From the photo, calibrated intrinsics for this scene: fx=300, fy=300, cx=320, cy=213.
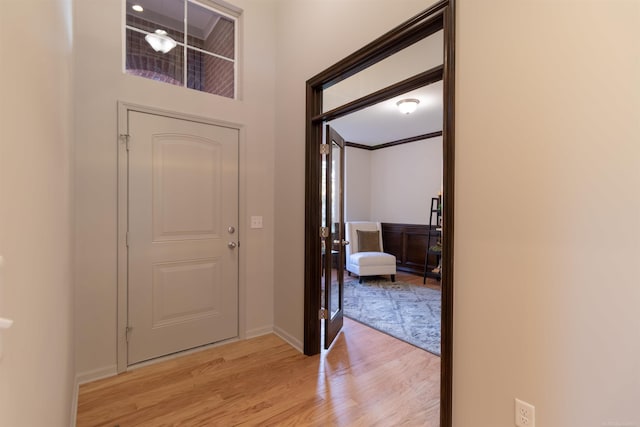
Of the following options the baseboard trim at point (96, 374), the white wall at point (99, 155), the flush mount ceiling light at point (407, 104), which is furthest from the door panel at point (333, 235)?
the baseboard trim at point (96, 374)

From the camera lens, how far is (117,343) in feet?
7.47

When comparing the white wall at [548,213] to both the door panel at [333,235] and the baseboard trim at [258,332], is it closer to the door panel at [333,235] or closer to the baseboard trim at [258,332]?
the door panel at [333,235]

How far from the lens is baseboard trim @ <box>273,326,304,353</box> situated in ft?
8.78

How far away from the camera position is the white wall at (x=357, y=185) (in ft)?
21.3

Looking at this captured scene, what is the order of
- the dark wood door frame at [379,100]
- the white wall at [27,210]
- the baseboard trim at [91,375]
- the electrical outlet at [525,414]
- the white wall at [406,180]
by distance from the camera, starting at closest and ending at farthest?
the white wall at [27,210], the electrical outlet at [525,414], the dark wood door frame at [379,100], the baseboard trim at [91,375], the white wall at [406,180]

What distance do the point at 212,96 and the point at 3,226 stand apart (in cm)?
247

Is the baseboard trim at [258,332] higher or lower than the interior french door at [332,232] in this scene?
lower

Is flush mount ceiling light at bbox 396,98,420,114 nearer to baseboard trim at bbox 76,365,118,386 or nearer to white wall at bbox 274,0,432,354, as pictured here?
white wall at bbox 274,0,432,354

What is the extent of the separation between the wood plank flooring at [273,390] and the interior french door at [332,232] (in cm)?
32

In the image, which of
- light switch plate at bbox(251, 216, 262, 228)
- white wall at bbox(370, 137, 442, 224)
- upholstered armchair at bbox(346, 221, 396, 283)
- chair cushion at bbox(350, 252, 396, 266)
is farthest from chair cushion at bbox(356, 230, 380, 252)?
light switch plate at bbox(251, 216, 262, 228)

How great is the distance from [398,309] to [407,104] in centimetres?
269

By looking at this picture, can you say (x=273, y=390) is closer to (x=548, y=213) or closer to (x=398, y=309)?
A: (x=548, y=213)

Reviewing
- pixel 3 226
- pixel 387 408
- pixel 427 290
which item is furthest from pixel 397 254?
pixel 3 226

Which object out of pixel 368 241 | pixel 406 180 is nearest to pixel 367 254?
pixel 368 241
